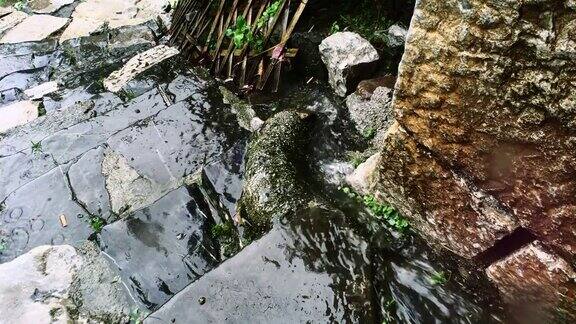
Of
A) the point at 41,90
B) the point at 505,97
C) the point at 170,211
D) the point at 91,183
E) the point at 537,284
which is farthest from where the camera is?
the point at 41,90

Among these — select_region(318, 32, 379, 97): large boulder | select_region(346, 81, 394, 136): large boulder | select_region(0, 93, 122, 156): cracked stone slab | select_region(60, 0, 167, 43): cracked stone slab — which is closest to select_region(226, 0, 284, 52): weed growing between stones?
select_region(318, 32, 379, 97): large boulder

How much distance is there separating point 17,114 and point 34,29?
253 cm

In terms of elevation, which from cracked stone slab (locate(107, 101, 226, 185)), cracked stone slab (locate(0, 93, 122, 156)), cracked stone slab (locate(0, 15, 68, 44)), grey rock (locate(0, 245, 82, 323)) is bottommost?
cracked stone slab (locate(0, 15, 68, 44))

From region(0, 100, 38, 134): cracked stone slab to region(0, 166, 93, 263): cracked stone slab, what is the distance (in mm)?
1621

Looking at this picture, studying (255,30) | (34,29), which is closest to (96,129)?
(255,30)

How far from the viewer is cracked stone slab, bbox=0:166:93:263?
2.93 m

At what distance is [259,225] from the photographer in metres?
2.52

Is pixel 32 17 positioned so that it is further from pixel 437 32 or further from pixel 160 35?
pixel 437 32

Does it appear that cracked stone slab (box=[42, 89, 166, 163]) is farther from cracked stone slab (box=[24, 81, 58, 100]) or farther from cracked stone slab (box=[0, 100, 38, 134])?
cracked stone slab (box=[24, 81, 58, 100])

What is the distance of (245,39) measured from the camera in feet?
12.5

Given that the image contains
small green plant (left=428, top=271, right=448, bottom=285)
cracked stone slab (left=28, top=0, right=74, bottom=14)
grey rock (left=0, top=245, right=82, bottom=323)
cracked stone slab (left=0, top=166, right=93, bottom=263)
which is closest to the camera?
small green plant (left=428, top=271, right=448, bottom=285)

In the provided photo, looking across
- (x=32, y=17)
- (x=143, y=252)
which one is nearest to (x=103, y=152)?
(x=143, y=252)

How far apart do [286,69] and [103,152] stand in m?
1.64

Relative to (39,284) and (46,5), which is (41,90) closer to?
(46,5)
